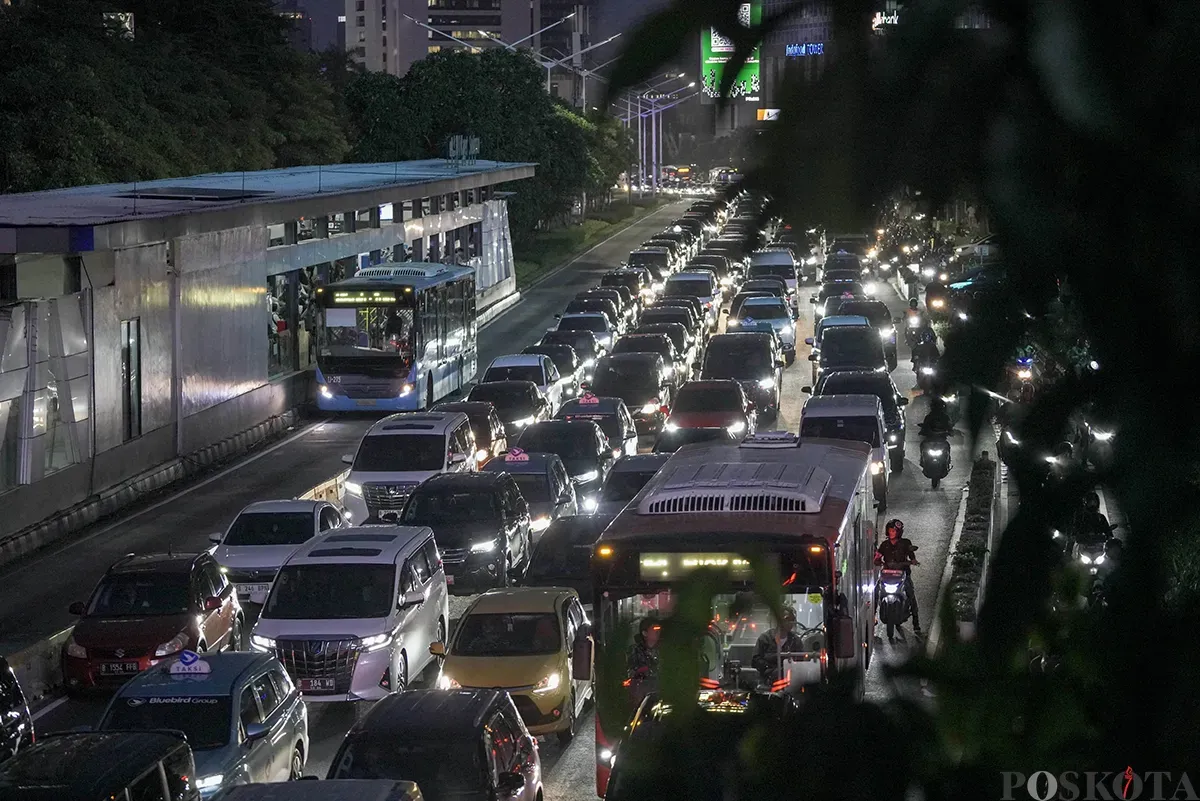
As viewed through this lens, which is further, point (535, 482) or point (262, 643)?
point (535, 482)

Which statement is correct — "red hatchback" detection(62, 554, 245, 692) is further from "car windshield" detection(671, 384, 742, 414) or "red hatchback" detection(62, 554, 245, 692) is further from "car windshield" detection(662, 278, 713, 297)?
"car windshield" detection(662, 278, 713, 297)

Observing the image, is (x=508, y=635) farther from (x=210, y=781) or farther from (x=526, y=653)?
(x=210, y=781)

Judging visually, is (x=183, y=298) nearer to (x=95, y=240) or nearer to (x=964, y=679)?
(x=95, y=240)

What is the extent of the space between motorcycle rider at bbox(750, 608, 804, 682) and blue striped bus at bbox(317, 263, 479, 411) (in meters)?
34.3

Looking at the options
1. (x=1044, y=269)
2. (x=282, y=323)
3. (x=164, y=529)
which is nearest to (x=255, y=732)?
(x=1044, y=269)

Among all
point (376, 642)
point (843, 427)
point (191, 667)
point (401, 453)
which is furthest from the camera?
point (843, 427)

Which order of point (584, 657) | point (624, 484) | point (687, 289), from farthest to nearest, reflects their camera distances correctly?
point (687, 289)
point (624, 484)
point (584, 657)

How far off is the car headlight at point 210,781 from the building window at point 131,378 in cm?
1772

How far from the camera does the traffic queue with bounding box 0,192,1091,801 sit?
10.8ft

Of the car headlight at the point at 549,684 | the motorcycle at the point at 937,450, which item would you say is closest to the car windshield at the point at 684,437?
the car headlight at the point at 549,684

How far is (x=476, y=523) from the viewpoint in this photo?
22.8 meters

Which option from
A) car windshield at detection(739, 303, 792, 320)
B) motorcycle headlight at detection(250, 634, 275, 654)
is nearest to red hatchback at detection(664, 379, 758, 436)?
car windshield at detection(739, 303, 792, 320)

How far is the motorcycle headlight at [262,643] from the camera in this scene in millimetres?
17703

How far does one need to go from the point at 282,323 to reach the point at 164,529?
14246 millimetres
